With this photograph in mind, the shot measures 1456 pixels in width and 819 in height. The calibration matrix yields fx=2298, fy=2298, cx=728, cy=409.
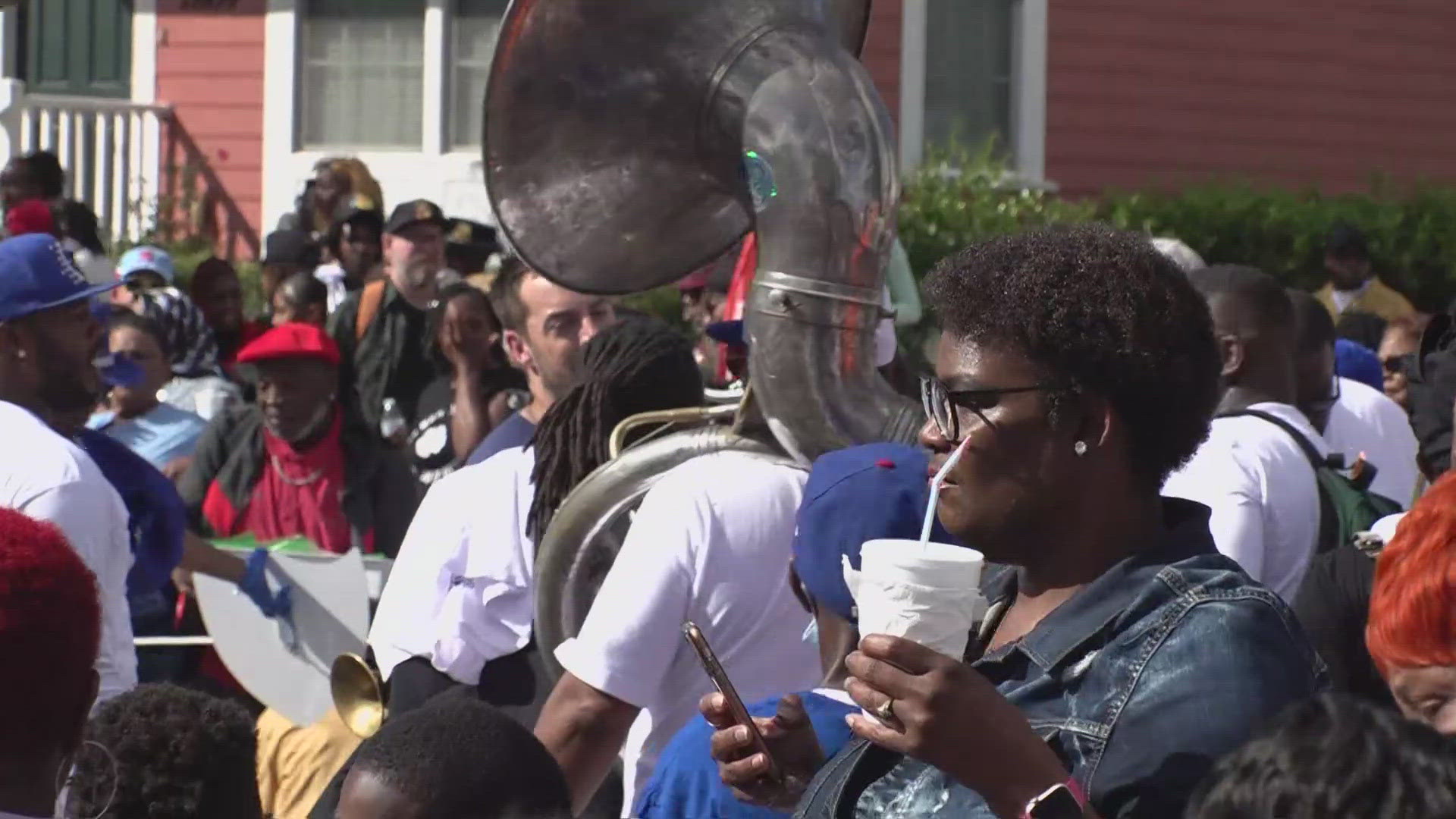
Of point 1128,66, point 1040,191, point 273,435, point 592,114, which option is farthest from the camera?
point 1128,66

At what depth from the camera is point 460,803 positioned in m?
2.88

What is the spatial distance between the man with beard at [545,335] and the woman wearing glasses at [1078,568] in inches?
107

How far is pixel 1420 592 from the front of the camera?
2.55 metres

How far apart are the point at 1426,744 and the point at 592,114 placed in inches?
138

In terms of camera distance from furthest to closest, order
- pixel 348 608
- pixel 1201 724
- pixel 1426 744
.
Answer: pixel 348 608 < pixel 1201 724 < pixel 1426 744

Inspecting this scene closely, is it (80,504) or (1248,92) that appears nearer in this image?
(80,504)

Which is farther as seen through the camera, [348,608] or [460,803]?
[348,608]

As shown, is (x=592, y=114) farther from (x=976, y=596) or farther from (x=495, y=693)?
(x=976, y=596)

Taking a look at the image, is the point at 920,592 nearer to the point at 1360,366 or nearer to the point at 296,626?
the point at 296,626

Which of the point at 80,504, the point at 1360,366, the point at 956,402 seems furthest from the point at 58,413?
the point at 1360,366

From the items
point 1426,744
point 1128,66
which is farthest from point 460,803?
point 1128,66

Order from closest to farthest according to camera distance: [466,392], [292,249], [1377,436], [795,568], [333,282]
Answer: [795,568] → [1377,436] → [466,392] → [333,282] → [292,249]

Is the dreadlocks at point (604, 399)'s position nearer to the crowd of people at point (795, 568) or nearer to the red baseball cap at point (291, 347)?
the crowd of people at point (795, 568)

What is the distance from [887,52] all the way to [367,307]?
6407 millimetres
